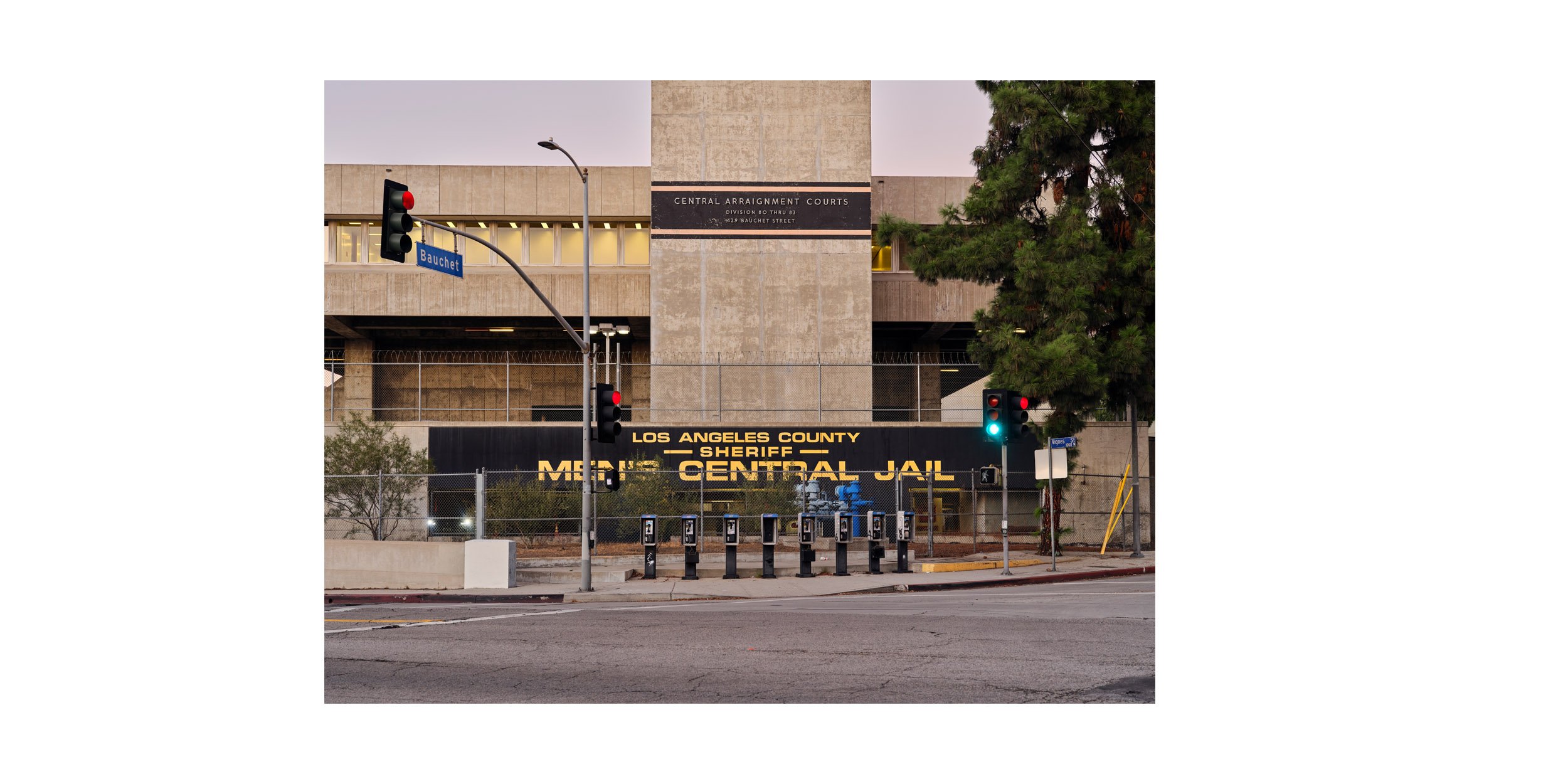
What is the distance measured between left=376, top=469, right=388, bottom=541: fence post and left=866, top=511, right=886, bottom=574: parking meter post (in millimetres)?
9696

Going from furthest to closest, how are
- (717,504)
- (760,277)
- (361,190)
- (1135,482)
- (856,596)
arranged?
(361,190) < (760,277) < (717,504) < (1135,482) < (856,596)

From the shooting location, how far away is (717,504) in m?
31.2

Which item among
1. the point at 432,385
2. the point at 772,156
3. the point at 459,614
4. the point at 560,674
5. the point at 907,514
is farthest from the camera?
the point at 432,385

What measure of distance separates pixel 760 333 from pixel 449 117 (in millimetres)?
10403

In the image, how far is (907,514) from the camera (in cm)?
A: 2405

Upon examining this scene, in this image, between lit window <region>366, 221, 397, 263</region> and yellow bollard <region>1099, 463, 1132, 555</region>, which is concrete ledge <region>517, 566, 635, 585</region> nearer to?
yellow bollard <region>1099, 463, 1132, 555</region>

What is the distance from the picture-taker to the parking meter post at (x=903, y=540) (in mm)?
23172

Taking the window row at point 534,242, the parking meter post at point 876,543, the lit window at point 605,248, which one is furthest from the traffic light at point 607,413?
the lit window at point 605,248

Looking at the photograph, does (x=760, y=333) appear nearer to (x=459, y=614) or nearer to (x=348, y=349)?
(x=348, y=349)

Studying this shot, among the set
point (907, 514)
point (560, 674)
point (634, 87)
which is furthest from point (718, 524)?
point (560, 674)

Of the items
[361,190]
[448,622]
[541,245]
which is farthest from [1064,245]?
[361,190]

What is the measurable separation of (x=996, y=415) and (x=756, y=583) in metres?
5.50

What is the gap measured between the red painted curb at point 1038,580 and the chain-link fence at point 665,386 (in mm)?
10301

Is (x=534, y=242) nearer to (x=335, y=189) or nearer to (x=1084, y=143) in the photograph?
(x=335, y=189)
